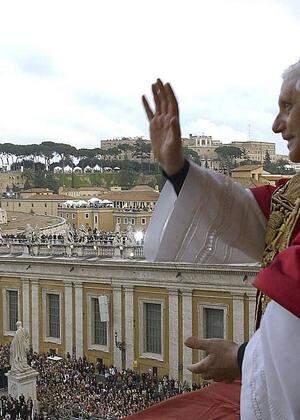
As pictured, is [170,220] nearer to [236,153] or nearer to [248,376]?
[248,376]

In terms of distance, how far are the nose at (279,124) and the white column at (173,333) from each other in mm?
17615

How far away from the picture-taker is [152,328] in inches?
826

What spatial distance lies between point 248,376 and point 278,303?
213 mm

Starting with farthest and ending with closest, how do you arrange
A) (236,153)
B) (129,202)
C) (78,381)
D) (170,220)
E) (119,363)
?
(236,153) < (129,202) < (119,363) < (78,381) < (170,220)

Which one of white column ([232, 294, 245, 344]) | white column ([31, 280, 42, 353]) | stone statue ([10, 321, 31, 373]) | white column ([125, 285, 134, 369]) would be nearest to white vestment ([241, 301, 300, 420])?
stone statue ([10, 321, 31, 373])

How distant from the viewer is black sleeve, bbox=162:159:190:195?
277 cm

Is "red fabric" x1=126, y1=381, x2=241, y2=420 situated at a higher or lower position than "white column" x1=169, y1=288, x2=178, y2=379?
higher

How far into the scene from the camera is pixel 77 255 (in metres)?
22.8

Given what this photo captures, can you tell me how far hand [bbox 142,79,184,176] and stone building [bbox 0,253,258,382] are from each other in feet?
50.1

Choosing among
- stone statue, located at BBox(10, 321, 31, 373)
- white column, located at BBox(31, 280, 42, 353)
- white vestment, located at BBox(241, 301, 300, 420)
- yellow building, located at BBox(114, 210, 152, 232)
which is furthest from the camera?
yellow building, located at BBox(114, 210, 152, 232)

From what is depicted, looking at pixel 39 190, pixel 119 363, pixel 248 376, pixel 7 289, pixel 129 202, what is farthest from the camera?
pixel 39 190

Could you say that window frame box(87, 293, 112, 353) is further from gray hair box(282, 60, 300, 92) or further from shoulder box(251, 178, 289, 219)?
gray hair box(282, 60, 300, 92)

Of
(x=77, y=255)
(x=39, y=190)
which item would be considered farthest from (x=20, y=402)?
(x=39, y=190)

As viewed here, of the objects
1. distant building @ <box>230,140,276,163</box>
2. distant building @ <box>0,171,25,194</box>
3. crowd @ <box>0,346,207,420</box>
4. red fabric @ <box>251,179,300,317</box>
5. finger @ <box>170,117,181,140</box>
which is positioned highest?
distant building @ <box>230,140,276,163</box>
